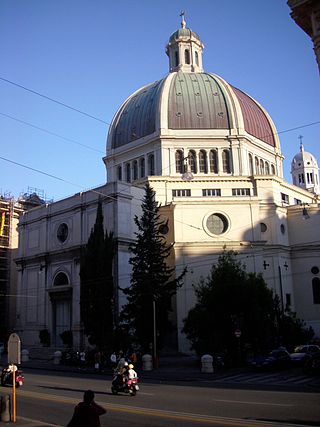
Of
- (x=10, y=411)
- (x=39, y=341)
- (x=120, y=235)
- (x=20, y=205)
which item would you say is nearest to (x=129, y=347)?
(x=120, y=235)

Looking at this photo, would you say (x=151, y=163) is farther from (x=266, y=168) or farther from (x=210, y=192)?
(x=266, y=168)

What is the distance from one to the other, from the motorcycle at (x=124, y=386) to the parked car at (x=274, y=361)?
1372 cm

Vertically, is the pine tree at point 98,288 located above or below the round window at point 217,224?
below

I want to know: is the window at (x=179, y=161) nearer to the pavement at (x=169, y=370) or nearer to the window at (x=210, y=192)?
the window at (x=210, y=192)

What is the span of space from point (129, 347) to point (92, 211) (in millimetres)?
15182

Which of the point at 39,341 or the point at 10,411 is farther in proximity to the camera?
the point at 39,341

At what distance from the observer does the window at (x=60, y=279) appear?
49.4 m

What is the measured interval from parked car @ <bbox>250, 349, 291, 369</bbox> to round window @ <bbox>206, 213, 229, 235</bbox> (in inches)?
739

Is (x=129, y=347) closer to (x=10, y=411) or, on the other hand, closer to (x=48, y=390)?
(x=48, y=390)

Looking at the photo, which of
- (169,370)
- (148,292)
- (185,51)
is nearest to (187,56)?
(185,51)

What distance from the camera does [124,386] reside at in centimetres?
1795

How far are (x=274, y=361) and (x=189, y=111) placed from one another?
112 ft

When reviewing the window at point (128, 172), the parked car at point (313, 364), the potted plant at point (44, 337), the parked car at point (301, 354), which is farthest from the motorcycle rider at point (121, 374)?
the window at point (128, 172)

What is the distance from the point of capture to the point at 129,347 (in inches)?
1505
